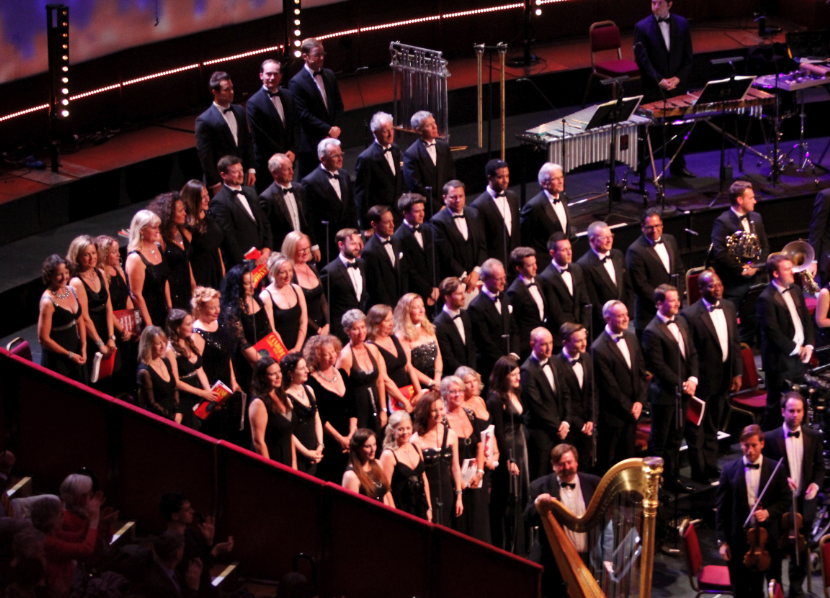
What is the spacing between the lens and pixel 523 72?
36.8 feet

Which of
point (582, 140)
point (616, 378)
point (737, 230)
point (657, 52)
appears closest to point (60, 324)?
point (616, 378)

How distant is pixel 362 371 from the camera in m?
6.94

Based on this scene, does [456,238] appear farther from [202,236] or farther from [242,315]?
[242,315]

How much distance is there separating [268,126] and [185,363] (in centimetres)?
247

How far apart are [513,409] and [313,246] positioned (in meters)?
1.64

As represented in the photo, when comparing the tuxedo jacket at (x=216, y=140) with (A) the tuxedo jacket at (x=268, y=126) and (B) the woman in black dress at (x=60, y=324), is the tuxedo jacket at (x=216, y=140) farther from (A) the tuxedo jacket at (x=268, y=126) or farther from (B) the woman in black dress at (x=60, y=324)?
(B) the woman in black dress at (x=60, y=324)

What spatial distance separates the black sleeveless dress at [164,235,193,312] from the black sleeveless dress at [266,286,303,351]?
0.52m

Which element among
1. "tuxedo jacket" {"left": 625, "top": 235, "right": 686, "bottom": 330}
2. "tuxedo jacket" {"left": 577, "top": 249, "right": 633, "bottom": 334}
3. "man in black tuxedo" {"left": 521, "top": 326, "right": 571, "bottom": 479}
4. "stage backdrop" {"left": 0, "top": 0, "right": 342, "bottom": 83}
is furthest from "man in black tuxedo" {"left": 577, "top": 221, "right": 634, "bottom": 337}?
"stage backdrop" {"left": 0, "top": 0, "right": 342, "bottom": 83}

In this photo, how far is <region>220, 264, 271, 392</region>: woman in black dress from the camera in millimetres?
6879

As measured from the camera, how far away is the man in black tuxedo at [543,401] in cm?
734

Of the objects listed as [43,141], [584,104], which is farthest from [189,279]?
[584,104]

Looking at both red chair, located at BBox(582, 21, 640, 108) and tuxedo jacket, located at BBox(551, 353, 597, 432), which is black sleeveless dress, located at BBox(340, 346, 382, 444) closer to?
tuxedo jacket, located at BBox(551, 353, 597, 432)

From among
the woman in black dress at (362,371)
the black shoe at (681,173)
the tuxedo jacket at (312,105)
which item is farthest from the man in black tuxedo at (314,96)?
the black shoe at (681,173)

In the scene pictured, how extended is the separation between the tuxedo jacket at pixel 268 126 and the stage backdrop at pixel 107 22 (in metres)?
1.83
